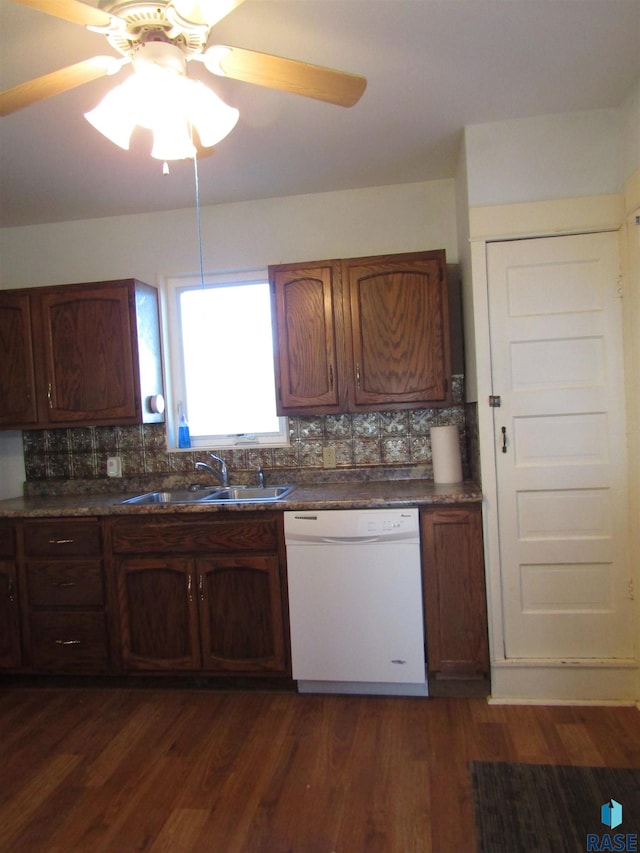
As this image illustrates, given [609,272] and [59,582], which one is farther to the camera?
[59,582]

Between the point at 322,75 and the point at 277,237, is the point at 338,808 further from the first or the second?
the point at 277,237

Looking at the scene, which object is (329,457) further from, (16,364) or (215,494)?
(16,364)

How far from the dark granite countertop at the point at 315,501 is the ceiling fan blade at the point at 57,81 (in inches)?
61.7

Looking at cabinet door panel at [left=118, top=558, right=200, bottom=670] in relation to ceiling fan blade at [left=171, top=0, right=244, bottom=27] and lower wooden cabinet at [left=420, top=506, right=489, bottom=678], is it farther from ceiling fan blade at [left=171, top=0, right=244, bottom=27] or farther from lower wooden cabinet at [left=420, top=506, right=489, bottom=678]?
ceiling fan blade at [left=171, top=0, right=244, bottom=27]

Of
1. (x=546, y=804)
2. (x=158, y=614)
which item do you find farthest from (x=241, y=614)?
(x=546, y=804)

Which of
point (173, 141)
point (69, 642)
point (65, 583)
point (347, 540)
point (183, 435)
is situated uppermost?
point (173, 141)

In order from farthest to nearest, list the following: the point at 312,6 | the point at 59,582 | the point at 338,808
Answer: the point at 59,582 → the point at 338,808 → the point at 312,6

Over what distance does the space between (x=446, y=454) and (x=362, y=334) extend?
71cm

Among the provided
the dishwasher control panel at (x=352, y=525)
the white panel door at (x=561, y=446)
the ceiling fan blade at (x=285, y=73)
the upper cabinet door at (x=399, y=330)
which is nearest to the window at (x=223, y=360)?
the upper cabinet door at (x=399, y=330)

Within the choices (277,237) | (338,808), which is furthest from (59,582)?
(277,237)

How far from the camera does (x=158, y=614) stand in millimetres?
2391

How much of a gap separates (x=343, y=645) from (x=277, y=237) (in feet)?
6.99

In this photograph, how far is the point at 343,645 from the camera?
7.41 feet

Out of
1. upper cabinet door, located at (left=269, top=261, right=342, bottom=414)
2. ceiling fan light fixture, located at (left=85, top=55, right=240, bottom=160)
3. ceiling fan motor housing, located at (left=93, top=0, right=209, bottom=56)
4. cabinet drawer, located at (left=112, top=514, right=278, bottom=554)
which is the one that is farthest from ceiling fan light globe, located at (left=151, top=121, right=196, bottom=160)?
cabinet drawer, located at (left=112, top=514, right=278, bottom=554)
